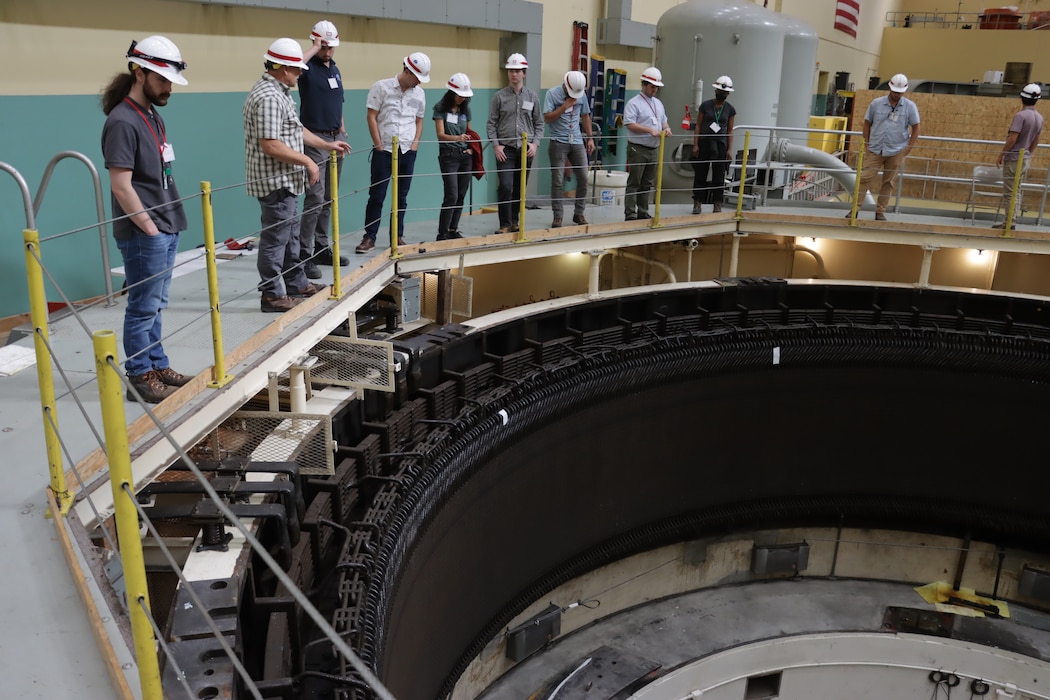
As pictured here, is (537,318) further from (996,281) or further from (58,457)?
(996,281)

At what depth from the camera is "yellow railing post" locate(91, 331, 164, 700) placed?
1566 mm

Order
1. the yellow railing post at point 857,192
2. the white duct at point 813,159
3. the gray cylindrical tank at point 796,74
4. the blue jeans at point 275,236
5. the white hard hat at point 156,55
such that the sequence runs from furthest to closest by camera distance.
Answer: the gray cylindrical tank at point 796,74, the white duct at point 813,159, the yellow railing post at point 857,192, the blue jeans at point 275,236, the white hard hat at point 156,55

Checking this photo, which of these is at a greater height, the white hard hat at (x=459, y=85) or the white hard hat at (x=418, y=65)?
the white hard hat at (x=418, y=65)

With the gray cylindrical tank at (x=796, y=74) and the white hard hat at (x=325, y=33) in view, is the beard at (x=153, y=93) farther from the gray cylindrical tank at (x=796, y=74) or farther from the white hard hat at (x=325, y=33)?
the gray cylindrical tank at (x=796, y=74)

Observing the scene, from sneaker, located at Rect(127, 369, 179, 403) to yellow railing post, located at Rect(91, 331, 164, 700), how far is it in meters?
1.40

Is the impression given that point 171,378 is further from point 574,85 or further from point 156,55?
point 574,85

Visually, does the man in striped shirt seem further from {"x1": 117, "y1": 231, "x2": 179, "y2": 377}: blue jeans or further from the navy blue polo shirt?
the navy blue polo shirt

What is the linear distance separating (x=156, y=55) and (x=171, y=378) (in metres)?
1.08

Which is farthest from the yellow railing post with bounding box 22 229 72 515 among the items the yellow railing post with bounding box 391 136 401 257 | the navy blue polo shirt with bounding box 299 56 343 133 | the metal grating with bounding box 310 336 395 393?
the yellow railing post with bounding box 391 136 401 257

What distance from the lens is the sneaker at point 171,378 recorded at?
3041 mm

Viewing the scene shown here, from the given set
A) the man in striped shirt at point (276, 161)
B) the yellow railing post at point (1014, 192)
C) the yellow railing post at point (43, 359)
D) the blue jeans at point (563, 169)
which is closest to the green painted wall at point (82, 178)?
the man in striped shirt at point (276, 161)

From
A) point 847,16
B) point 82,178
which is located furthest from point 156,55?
point 847,16

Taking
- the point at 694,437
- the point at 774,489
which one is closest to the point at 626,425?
the point at 694,437

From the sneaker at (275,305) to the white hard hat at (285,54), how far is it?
3.30ft
